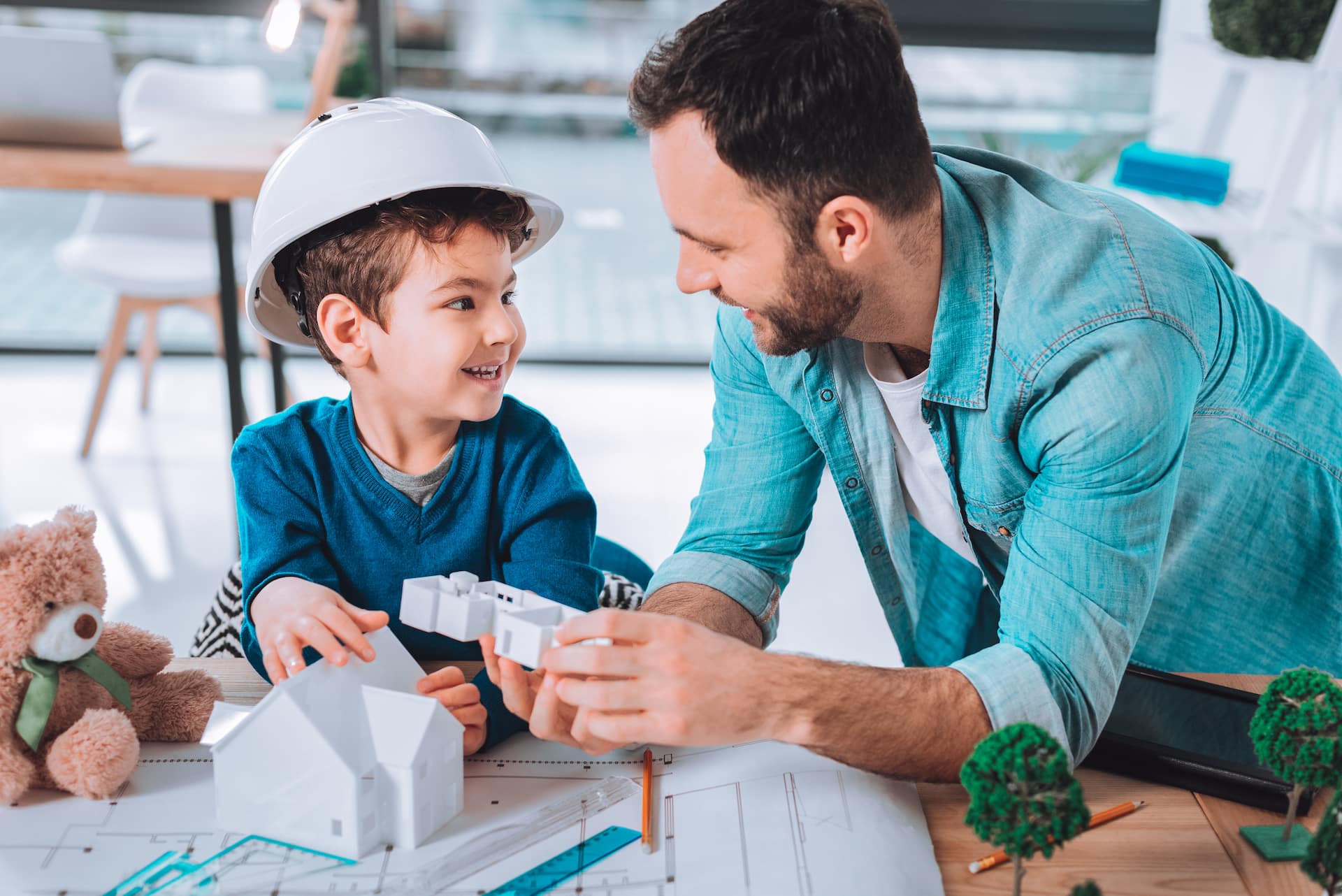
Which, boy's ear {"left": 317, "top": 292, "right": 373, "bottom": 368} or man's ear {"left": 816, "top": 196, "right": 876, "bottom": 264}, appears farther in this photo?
boy's ear {"left": 317, "top": 292, "right": 373, "bottom": 368}

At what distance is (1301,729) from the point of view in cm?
81

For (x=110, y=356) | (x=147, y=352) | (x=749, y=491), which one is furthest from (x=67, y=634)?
(x=147, y=352)

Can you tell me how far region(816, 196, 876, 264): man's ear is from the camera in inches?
42.1

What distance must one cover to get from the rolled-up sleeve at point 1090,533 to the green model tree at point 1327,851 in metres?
0.23

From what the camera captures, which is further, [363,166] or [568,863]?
[363,166]

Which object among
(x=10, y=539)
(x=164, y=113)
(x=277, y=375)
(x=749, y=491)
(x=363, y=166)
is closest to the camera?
(x=10, y=539)

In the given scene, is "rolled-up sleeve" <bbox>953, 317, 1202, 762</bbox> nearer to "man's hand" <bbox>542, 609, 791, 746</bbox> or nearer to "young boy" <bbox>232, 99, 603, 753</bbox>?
"man's hand" <bbox>542, 609, 791, 746</bbox>

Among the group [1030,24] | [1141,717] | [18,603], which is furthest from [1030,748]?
[1030,24]

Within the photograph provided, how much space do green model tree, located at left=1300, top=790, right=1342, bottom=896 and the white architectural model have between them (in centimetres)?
48

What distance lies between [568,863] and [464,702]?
0.19 meters

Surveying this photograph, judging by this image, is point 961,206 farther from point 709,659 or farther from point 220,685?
point 220,685

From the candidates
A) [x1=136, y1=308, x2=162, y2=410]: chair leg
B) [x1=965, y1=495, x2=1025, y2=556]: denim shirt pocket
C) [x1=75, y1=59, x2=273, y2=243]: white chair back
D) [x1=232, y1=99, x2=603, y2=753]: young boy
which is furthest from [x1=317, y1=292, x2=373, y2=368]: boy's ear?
[x1=136, y1=308, x2=162, y2=410]: chair leg

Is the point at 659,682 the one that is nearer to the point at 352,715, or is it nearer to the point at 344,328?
the point at 352,715

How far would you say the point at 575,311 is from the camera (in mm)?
4266
